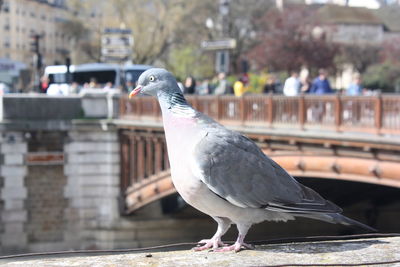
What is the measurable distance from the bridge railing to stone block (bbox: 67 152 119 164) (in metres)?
6.34

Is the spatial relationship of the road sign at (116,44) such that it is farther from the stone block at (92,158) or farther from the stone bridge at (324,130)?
the stone bridge at (324,130)

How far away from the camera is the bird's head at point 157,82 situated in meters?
5.35

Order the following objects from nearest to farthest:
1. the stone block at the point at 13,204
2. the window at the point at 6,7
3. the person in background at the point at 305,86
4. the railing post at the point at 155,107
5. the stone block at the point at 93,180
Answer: the person in background at the point at 305,86 → the railing post at the point at 155,107 → the stone block at the point at 13,204 → the stone block at the point at 93,180 → the window at the point at 6,7

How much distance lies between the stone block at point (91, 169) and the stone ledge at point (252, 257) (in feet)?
73.5

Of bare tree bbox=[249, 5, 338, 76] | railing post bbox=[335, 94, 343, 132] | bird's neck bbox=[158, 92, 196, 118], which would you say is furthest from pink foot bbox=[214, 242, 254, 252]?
bare tree bbox=[249, 5, 338, 76]

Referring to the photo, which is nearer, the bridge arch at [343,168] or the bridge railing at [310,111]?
the bridge railing at [310,111]

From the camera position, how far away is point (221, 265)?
430cm

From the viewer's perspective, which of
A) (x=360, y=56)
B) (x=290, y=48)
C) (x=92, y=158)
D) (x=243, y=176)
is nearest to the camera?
(x=243, y=176)

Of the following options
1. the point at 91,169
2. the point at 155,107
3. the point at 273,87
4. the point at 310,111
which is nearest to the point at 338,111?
the point at 310,111

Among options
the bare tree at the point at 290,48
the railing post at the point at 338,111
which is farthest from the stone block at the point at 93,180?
the bare tree at the point at 290,48

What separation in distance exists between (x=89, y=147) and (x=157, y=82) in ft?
71.5

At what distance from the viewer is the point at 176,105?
5.34 meters

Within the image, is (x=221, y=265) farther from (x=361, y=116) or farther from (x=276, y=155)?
(x=276, y=155)

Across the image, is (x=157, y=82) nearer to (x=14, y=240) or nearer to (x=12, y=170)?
(x=12, y=170)
